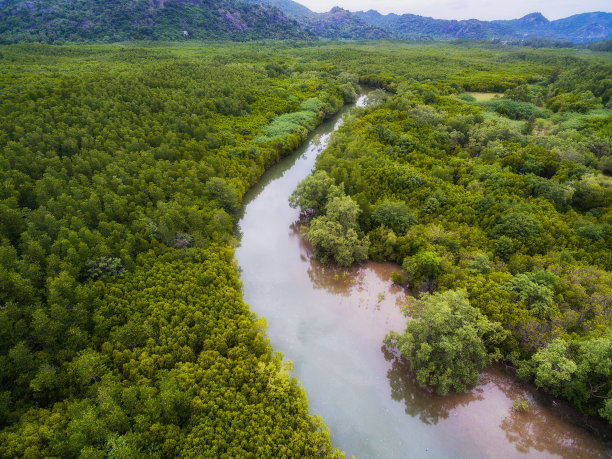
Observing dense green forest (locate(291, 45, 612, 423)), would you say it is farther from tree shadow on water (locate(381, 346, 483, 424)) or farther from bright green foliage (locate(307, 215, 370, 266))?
tree shadow on water (locate(381, 346, 483, 424))

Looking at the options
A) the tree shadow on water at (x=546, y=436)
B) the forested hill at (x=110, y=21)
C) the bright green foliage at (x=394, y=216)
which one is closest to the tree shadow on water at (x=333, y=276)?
the bright green foliage at (x=394, y=216)

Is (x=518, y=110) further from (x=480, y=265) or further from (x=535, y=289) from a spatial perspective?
(x=535, y=289)

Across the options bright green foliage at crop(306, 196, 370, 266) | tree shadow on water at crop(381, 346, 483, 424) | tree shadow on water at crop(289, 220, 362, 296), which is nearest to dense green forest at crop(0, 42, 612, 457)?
bright green foliage at crop(306, 196, 370, 266)

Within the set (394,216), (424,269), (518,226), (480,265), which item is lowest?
(424,269)

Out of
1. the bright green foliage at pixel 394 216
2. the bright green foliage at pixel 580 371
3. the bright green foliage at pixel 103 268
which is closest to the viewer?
the bright green foliage at pixel 580 371

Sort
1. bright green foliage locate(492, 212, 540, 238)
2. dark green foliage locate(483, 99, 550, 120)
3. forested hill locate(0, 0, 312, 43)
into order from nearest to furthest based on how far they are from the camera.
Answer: bright green foliage locate(492, 212, 540, 238)
dark green foliage locate(483, 99, 550, 120)
forested hill locate(0, 0, 312, 43)

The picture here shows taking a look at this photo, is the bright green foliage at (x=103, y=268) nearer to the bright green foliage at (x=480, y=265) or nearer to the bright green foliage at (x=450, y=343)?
the bright green foliage at (x=450, y=343)

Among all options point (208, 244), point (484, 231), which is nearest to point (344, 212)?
point (208, 244)
